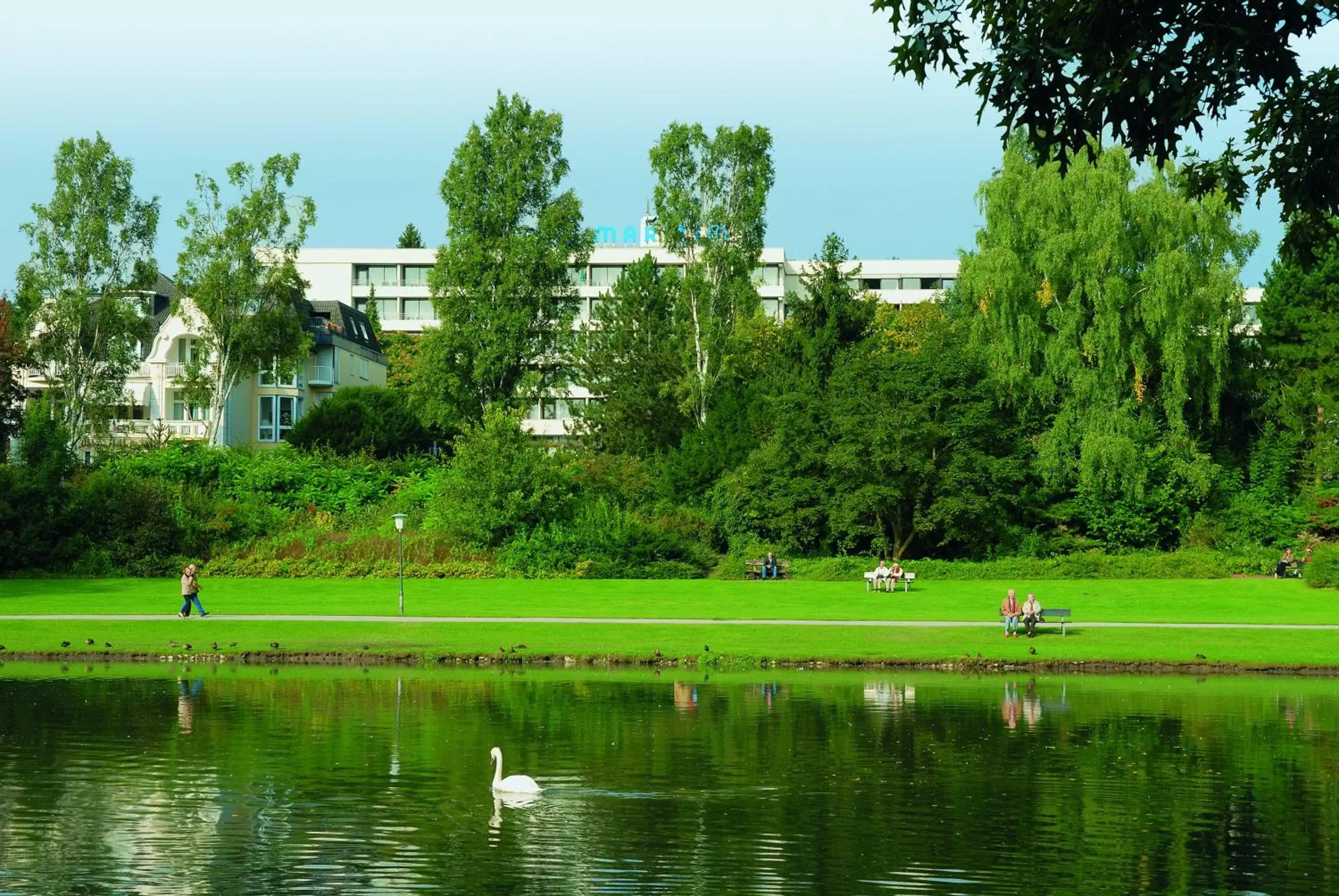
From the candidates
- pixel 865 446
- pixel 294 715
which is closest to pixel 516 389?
pixel 865 446

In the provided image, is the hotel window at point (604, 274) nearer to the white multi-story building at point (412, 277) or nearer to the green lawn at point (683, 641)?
the white multi-story building at point (412, 277)

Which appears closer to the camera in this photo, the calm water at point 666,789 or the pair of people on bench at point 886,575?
the calm water at point 666,789

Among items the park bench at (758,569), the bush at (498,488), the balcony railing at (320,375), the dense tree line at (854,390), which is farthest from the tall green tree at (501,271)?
the balcony railing at (320,375)

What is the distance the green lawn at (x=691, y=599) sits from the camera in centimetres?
4812

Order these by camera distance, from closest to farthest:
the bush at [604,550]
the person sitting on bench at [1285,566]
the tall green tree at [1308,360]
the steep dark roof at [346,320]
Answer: the person sitting on bench at [1285,566] → the bush at [604,550] → the tall green tree at [1308,360] → the steep dark roof at [346,320]

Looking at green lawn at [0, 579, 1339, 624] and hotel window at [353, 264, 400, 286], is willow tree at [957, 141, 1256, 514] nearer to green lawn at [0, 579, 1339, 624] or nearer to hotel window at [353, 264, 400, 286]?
green lawn at [0, 579, 1339, 624]

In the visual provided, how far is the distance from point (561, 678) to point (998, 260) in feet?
134

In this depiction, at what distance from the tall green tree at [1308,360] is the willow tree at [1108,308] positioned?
12.3 ft

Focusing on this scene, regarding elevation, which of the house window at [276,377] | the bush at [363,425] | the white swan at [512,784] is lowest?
Answer: the white swan at [512,784]

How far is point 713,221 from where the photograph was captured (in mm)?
78312

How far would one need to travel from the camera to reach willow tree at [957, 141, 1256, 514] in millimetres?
66875

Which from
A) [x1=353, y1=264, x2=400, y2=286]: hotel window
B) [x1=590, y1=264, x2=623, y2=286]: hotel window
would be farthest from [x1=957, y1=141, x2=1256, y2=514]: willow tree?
[x1=353, y1=264, x2=400, y2=286]: hotel window

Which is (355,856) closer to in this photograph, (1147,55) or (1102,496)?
(1147,55)

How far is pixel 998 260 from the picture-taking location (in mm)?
68375
